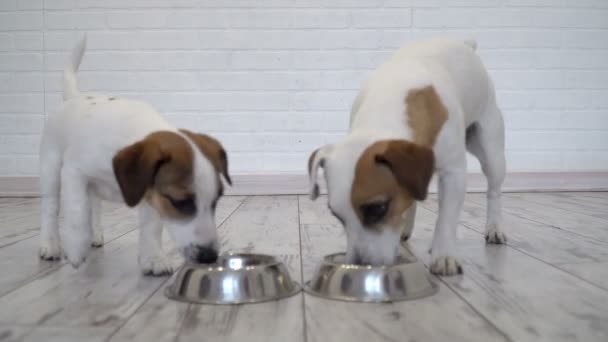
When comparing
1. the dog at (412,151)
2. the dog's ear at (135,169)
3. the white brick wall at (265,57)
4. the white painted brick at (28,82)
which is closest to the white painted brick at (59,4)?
the white brick wall at (265,57)

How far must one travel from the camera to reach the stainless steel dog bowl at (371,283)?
1888mm

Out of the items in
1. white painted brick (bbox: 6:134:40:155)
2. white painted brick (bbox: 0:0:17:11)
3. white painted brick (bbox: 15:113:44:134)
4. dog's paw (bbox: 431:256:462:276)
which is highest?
white painted brick (bbox: 0:0:17:11)

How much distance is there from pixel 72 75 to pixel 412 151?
5.52 ft

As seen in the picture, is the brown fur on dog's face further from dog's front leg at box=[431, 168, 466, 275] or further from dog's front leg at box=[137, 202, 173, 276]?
dog's front leg at box=[137, 202, 173, 276]

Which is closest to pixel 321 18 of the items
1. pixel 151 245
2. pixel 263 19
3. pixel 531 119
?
pixel 263 19

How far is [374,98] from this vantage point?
238 cm

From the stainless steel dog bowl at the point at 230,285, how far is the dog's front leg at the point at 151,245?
288 millimetres

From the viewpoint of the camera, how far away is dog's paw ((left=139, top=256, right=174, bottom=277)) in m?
2.27

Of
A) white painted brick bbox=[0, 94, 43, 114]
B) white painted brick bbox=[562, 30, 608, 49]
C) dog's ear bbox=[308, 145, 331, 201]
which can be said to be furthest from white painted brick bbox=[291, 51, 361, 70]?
dog's ear bbox=[308, 145, 331, 201]

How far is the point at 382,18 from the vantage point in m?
5.49

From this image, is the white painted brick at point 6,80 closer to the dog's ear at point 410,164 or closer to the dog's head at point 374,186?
the dog's head at point 374,186

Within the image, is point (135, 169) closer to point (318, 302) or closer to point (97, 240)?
point (318, 302)

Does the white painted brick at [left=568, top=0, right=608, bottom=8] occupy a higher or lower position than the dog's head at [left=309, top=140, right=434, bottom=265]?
higher

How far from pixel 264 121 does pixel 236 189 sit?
0.59m
